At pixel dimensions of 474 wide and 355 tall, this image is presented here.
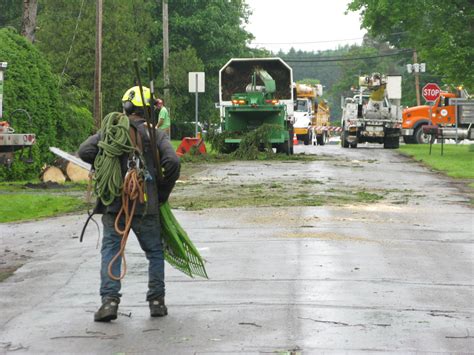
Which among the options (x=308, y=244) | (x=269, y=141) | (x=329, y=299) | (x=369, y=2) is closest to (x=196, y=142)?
(x=269, y=141)

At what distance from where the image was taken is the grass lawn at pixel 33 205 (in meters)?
17.8

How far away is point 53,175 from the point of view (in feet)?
79.2

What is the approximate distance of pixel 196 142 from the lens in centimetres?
3381

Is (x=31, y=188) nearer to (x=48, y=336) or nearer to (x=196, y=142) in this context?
(x=196, y=142)

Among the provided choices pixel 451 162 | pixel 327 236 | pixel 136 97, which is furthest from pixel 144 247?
pixel 451 162

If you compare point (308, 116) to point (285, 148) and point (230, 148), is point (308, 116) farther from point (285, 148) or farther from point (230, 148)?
point (230, 148)

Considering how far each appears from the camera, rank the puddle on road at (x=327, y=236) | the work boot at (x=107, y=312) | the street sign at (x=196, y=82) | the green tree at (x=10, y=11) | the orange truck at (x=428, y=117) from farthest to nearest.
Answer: the green tree at (x=10, y=11)
the orange truck at (x=428, y=117)
the street sign at (x=196, y=82)
the puddle on road at (x=327, y=236)
the work boot at (x=107, y=312)

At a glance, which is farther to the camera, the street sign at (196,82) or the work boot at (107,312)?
the street sign at (196,82)

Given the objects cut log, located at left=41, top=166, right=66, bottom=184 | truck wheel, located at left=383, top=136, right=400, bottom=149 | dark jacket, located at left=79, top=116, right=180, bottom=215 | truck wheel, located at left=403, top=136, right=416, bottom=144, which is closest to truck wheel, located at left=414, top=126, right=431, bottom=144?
truck wheel, located at left=403, top=136, right=416, bottom=144

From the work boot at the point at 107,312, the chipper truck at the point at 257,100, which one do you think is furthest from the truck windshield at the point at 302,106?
the work boot at the point at 107,312

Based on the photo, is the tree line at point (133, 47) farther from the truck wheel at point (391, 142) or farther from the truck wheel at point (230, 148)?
the truck wheel at point (391, 142)

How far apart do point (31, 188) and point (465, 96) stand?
28757 millimetres

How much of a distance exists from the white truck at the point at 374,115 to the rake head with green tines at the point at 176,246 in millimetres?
35962

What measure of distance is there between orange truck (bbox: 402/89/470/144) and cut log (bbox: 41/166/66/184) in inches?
990
